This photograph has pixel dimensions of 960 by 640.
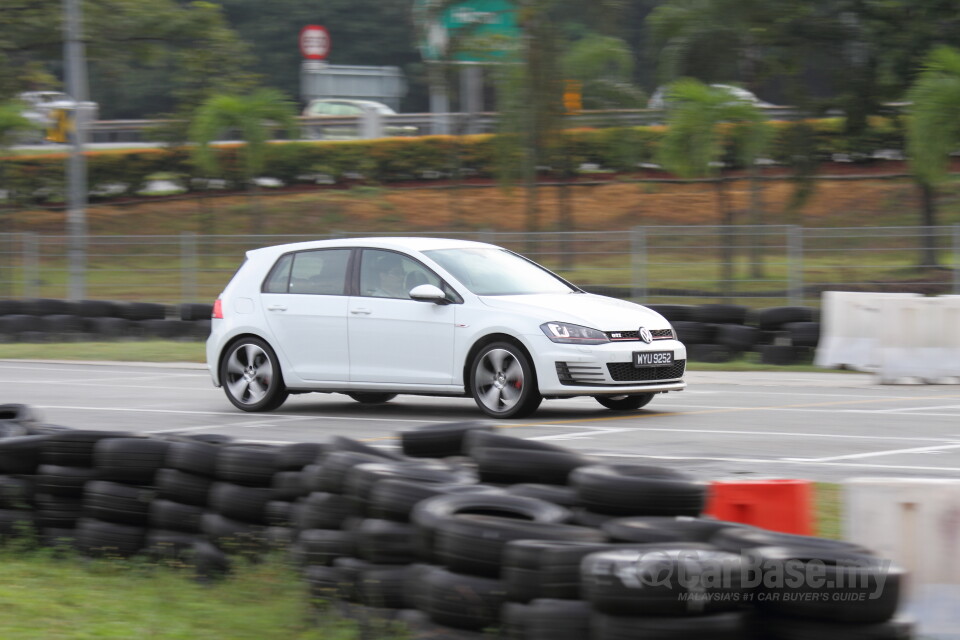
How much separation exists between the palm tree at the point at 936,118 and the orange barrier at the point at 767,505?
1717 centimetres

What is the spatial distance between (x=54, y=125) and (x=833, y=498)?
92.3 ft

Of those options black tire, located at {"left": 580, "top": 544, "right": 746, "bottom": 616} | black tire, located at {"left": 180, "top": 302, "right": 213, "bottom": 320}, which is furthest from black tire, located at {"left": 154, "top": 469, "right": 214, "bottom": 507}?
black tire, located at {"left": 180, "top": 302, "right": 213, "bottom": 320}

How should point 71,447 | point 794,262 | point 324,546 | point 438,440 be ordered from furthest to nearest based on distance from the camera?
point 794,262 → point 71,447 → point 438,440 → point 324,546

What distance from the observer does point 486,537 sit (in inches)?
175

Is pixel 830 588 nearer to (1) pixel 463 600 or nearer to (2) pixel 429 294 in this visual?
(1) pixel 463 600

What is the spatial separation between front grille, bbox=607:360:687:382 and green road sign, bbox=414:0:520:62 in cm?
1603

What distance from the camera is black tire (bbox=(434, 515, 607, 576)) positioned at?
174 inches

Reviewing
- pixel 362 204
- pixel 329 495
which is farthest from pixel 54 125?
pixel 329 495

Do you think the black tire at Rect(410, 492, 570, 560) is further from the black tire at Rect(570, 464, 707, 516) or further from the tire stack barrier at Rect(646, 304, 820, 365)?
the tire stack barrier at Rect(646, 304, 820, 365)

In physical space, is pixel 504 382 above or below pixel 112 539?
above

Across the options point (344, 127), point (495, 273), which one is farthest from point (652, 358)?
point (344, 127)

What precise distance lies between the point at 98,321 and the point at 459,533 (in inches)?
758

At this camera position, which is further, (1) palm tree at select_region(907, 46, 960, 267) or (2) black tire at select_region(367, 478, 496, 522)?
(1) palm tree at select_region(907, 46, 960, 267)

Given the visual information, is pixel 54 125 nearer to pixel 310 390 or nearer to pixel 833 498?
pixel 310 390
